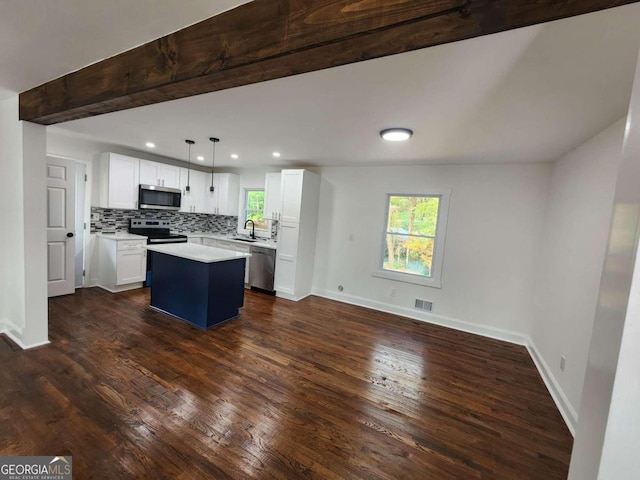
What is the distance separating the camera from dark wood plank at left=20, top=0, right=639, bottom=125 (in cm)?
81

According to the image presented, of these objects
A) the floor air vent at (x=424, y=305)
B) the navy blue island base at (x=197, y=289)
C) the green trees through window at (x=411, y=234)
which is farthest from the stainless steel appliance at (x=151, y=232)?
the floor air vent at (x=424, y=305)

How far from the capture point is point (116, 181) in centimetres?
429

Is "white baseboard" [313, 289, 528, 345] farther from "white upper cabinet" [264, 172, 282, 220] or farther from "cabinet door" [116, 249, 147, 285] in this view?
"cabinet door" [116, 249, 147, 285]

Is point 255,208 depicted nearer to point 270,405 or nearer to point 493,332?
point 270,405

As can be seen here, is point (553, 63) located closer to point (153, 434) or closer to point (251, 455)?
point (251, 455)

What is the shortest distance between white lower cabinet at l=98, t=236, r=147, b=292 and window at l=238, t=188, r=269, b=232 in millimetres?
1899

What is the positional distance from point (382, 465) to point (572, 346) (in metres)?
1.88

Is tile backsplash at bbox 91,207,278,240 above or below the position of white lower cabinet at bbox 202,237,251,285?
above

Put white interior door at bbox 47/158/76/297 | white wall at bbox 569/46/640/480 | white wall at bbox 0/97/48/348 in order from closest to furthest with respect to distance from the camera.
→ white wall at bbox 569/46/640/480 < white wall at bbox 0/97/48/348 < white interior door at bbox 47/158/76/297

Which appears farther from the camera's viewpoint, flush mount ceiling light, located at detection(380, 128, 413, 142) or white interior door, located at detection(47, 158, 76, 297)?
white interior door, located at detection(47, 158, 76, 297)

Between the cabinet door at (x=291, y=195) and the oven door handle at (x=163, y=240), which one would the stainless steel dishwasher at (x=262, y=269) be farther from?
the oven door handle at (x=163, y=240)

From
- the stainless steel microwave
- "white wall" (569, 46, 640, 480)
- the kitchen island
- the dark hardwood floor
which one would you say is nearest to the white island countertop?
the kitchen island

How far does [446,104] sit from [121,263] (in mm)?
4834

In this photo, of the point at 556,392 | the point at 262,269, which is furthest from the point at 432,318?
the point at 262,269
